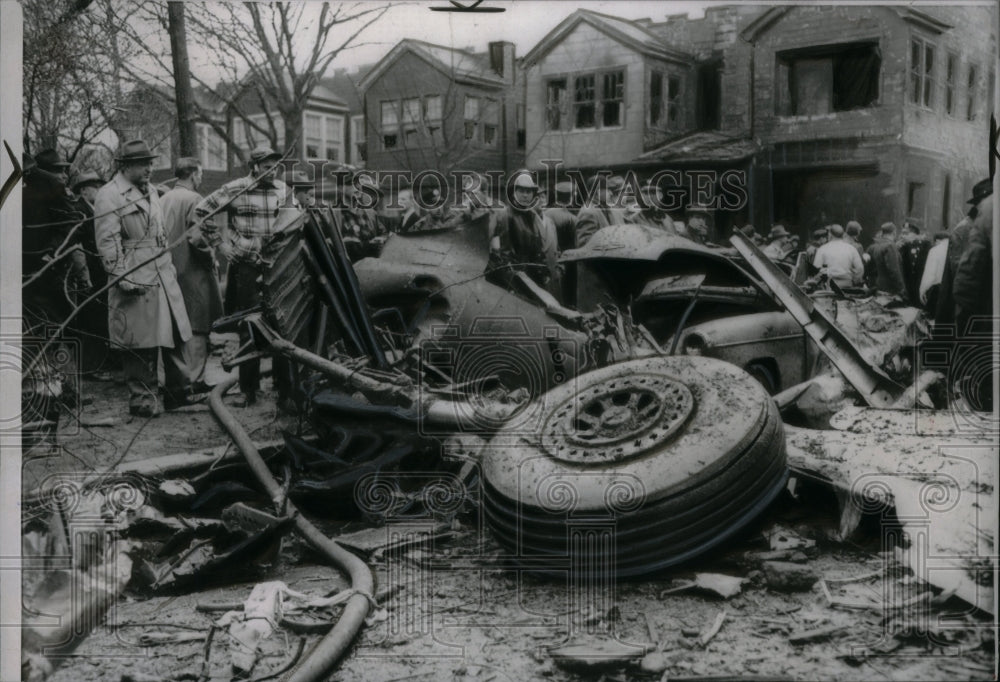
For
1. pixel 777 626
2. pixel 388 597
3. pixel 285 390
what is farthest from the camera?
pixel 285 390

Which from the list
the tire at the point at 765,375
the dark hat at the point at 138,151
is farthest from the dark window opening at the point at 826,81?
the dark hat at the point at 138,151

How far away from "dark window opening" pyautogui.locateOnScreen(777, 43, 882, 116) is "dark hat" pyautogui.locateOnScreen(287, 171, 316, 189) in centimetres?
246

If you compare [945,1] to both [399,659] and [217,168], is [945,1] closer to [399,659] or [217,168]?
[217,168]

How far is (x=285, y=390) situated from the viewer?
5.18 m

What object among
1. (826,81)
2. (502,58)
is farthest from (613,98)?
(826,81)

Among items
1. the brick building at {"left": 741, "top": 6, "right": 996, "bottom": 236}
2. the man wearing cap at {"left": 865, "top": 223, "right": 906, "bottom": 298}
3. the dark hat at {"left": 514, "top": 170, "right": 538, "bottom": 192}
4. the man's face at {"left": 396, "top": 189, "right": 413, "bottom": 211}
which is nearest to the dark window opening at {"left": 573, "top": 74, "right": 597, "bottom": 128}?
the dark hat at {"left": 514, "top": 170, "right": 538, "bottom": 192}

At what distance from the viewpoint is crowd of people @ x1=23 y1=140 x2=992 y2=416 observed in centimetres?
507

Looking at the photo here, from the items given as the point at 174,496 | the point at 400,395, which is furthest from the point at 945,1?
the point at 174,496

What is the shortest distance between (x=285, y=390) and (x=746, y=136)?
8.91 feet

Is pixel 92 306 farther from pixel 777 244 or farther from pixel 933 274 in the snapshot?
pixel 933 274

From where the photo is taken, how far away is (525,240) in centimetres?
510

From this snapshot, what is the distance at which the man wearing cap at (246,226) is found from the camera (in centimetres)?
514

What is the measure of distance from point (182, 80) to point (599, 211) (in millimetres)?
2370

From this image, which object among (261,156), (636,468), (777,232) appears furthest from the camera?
(261,156)
